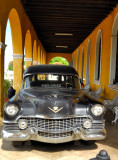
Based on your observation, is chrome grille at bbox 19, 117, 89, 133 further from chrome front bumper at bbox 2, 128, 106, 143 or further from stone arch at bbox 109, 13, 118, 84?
stone arch at bbox 109, 13, 118, 84

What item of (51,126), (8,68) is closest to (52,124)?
(51,126)

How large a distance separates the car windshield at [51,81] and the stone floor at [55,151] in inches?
52.8

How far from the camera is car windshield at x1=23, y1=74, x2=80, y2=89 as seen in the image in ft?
14.7

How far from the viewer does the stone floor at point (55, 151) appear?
3.21m

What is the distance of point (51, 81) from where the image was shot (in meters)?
4.90

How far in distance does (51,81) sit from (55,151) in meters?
1.91

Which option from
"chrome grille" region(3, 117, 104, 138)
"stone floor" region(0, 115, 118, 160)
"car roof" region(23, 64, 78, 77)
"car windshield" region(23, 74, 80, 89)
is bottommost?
"stone floor" region(0, 115, 118, 160)

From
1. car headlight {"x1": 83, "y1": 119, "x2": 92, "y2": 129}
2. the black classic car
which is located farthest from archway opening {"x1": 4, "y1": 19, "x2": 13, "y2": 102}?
car headlight {"x1": 83, "y1": 119, "x2": 92, "y2": 129}

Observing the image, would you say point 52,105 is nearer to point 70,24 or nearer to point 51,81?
point 51,81

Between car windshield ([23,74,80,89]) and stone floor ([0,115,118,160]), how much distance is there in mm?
1341

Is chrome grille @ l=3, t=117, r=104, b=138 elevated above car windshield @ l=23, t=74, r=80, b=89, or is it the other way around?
car windshield @ l=23, t=74, r=80, b=89

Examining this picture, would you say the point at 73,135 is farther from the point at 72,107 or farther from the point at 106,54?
the point at 106,54

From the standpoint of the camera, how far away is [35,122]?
131 inches

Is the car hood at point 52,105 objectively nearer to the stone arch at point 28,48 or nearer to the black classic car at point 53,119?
the black classic car at point 53,119
